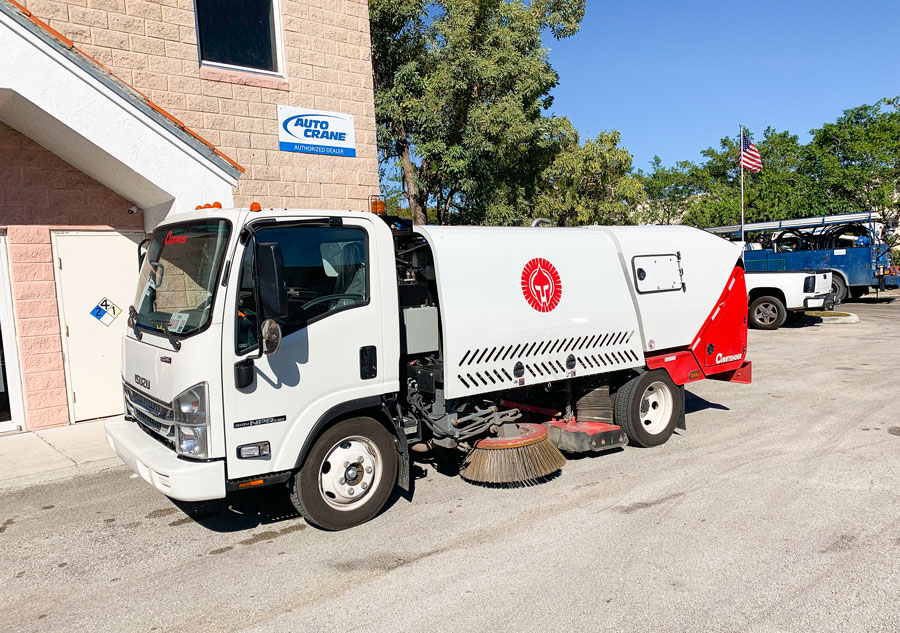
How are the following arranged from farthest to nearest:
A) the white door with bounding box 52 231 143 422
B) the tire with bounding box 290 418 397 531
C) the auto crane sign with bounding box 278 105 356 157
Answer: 1. the auto crane sign with bounding box 278 105 356 157
2. the white door with bounding box 52 231 143 422
3. the tire with bounding box 290 418 397 531

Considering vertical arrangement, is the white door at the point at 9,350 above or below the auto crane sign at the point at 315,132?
below

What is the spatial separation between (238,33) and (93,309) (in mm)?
4485

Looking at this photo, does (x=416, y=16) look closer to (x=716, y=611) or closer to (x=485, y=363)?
Answer: (x=485, y=363)

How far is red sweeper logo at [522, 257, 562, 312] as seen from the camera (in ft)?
19.3

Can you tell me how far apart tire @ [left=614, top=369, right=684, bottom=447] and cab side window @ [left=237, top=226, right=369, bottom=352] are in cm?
319

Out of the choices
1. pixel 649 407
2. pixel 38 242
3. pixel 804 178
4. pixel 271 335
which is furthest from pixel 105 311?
pixel 804 178

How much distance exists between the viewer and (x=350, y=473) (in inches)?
198

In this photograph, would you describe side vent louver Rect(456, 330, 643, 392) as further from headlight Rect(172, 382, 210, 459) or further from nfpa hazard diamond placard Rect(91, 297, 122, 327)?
nfpa hazard diamond placard Rect(91, 297, 122, 327)

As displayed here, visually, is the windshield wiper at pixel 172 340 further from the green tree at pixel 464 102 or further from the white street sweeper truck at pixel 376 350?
Result: the green tree at pixel 464 102

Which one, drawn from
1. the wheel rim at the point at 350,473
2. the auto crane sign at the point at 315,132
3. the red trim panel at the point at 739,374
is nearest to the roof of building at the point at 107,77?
the auto crane sign at the point at 315,132

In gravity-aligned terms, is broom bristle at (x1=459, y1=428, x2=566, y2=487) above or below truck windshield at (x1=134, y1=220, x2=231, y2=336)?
below

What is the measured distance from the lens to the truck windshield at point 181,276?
14.8 feet

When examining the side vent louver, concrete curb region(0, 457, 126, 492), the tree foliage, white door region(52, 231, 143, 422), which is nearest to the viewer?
the side vent louver

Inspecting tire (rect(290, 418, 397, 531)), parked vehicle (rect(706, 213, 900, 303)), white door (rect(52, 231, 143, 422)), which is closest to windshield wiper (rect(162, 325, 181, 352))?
tire (rect(290, 418, 397, 531))
